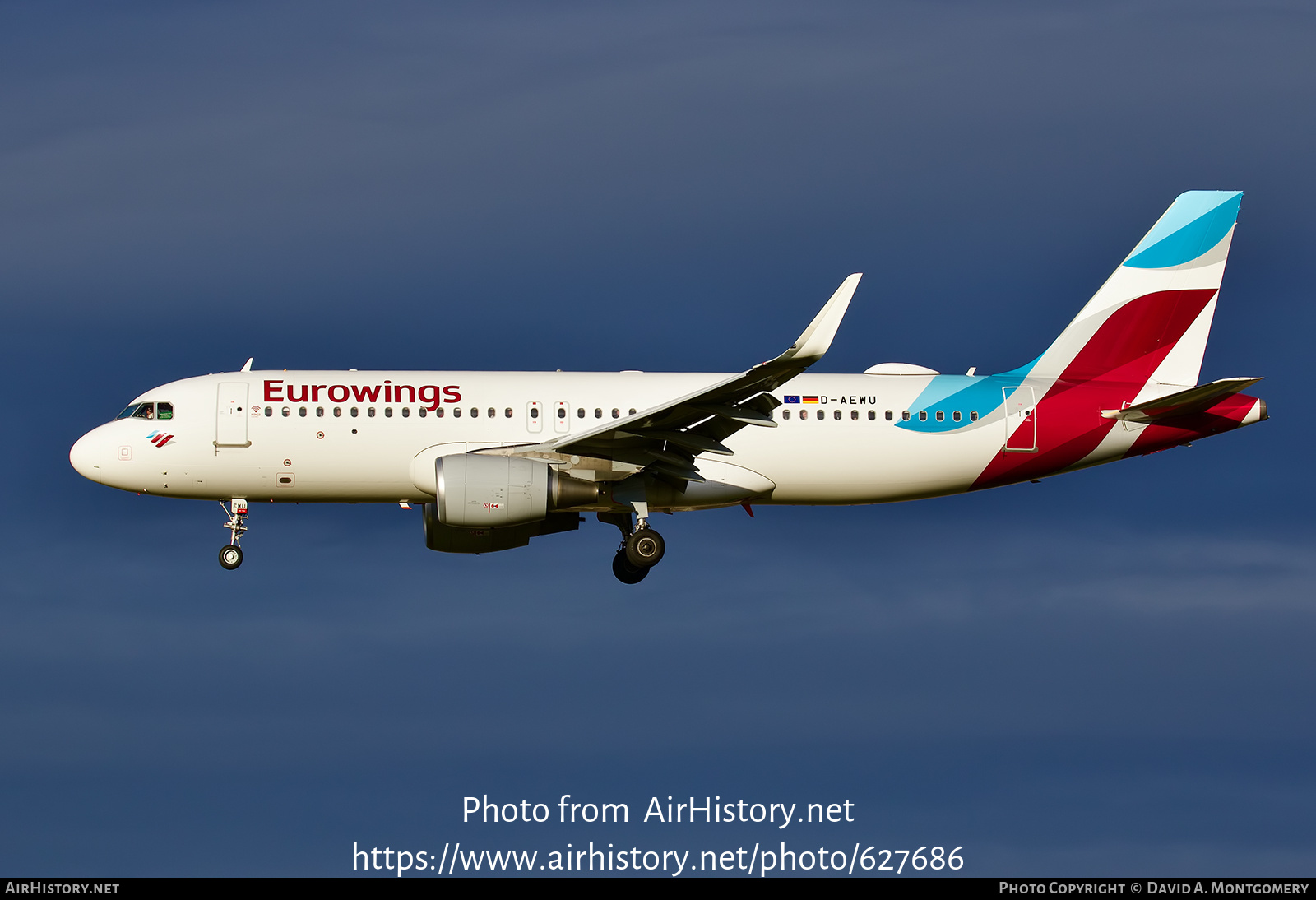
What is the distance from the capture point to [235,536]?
35.4 m

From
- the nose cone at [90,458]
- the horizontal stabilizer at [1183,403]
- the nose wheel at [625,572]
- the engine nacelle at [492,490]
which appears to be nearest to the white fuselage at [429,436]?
the nose cone at [90,458]

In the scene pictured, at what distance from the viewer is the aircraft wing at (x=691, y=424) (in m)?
29.8

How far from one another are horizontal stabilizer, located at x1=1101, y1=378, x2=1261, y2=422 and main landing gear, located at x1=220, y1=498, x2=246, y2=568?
19517mm

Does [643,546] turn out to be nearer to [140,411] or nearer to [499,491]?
[499,491]

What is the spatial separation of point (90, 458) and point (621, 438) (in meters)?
11.7

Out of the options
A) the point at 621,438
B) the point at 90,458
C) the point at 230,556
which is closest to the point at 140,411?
the point at 90,458

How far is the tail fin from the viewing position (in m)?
37.8

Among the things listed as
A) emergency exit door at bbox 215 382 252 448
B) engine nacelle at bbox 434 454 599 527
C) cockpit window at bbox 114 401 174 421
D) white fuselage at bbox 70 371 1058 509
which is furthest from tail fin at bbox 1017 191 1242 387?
cockpit window at bbox 114 401 174 421

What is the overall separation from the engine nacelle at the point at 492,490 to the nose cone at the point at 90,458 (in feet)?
25.2

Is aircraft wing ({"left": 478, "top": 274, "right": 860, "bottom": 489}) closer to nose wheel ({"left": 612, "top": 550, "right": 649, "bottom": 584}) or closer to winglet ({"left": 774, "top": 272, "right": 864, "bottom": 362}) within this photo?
winglet ({"left": 774, "top": 272, "right": 864, "bottom": 362})

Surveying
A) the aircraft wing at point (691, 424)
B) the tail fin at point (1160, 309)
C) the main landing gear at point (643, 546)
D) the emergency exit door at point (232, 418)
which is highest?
the tail fin at point (1160, 309)

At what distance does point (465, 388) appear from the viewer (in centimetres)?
3516

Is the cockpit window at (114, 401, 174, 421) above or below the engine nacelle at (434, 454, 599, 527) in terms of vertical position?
above

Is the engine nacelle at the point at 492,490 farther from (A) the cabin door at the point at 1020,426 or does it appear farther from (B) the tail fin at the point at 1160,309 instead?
(B) the tail fin at the point at 1160,309
